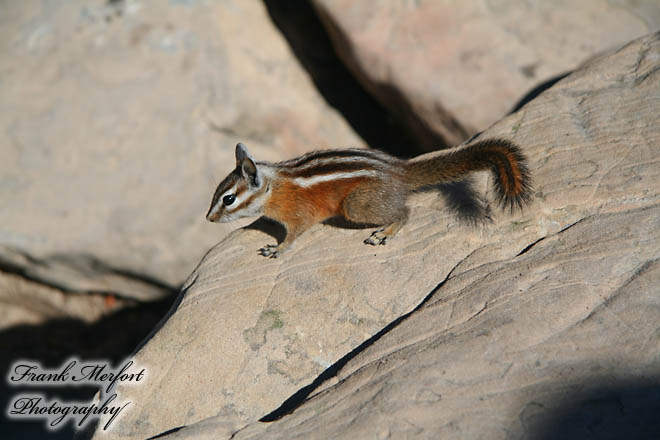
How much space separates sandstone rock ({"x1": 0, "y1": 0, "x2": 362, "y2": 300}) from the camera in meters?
6.52

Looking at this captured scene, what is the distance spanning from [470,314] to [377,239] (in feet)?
3.70

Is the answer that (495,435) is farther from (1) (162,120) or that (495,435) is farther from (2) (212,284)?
(1) (162,120)

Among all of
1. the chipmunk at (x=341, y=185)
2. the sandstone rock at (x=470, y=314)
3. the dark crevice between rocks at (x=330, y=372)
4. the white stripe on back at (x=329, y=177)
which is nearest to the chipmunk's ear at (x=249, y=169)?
the chipmunk at (x=341, y=185)

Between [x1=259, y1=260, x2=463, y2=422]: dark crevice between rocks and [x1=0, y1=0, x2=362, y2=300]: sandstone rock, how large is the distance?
137 inches

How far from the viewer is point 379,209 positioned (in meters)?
4.32

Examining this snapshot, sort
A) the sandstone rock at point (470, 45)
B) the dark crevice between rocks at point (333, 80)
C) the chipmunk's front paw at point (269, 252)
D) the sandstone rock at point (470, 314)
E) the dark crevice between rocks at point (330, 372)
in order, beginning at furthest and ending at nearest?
1. the dark crevice between rocks at point (333, 80)
2. the sandstone rock at point (470, 45)
3. the chipmunk's front paw at point (269, 252)
4. the dark crevice between rocks at point (330, 372)
5. the sandstone rock at point (470, 314)

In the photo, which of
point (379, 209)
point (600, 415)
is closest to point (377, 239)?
point (379, 209)

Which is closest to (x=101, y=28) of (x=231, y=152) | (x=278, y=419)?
(x=231, y=152)

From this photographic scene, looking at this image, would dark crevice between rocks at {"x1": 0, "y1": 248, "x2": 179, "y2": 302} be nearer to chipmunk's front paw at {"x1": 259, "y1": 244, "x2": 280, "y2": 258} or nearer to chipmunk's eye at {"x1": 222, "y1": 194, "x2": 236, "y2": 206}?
chipmunk's eye at {"x1": 222, "y1": 194, "x2": 236, "y2": 206}

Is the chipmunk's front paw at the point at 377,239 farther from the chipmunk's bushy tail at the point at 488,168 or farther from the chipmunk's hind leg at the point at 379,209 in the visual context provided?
the chipmunk's bushy tail at the point at 488,168

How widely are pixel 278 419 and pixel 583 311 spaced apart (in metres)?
1.65

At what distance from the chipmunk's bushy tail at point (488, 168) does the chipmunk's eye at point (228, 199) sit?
1.34 metres

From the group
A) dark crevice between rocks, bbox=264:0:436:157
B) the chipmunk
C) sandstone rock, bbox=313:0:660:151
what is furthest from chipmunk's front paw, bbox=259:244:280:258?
dark crevice between rocks, bbox=264:0:436:157

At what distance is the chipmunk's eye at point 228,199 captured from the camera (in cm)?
456
